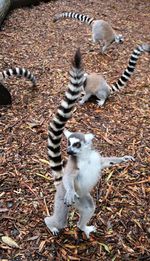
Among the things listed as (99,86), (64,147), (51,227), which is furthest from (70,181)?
(99,86)

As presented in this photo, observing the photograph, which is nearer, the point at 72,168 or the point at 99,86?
the point at 72,168

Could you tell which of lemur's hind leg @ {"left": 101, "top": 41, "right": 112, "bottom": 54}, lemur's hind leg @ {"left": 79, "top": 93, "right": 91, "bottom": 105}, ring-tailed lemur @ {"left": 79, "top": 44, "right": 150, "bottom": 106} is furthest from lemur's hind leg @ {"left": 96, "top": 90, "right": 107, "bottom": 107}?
lemur's hind leg @ {"left": 101, "top": 41, "right": 112, "bottom": 54}

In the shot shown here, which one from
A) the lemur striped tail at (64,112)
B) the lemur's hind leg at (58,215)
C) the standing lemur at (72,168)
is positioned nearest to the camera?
the lemur striped tail at (64,112)

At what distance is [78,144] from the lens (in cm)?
266

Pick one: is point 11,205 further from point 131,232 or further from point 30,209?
point 131,232

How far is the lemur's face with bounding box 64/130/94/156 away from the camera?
263 cm

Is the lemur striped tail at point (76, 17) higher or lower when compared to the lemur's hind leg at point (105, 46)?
higher

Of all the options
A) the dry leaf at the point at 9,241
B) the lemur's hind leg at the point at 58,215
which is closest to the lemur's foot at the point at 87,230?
the lemur's hind leg at the point at 58,215

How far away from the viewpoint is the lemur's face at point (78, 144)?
263cm

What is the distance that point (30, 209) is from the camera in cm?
328

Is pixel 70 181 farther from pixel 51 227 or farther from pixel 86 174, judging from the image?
pixel 51 227

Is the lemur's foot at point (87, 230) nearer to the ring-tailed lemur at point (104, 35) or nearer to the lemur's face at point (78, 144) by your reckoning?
the lemur's face at point (78, 144)

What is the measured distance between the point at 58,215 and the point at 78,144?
2.03ft

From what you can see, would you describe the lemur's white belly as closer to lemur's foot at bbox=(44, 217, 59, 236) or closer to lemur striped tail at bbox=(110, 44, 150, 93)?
lemur's foot at bbox=(44, 217, 59, 236)
